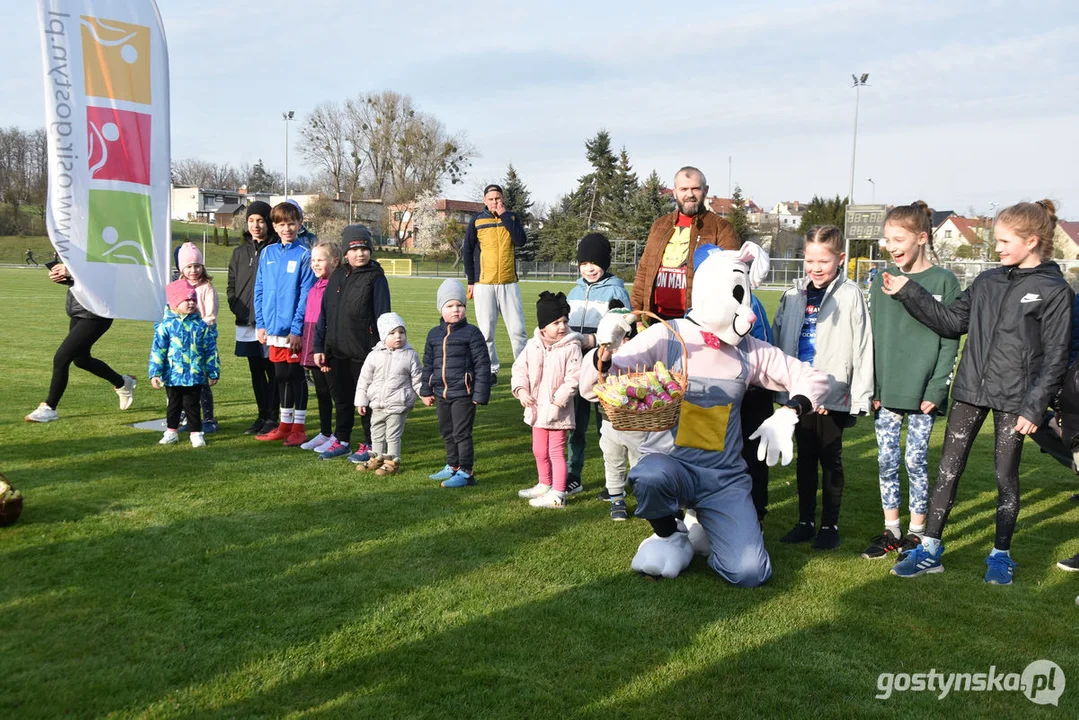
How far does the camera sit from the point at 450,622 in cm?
377

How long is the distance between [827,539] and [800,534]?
7.8 inches

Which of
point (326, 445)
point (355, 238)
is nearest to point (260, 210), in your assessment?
point (355, 238)

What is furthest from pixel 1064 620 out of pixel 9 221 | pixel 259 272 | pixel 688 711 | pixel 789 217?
pixel 789 217

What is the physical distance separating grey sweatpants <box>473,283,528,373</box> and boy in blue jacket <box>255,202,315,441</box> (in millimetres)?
2204

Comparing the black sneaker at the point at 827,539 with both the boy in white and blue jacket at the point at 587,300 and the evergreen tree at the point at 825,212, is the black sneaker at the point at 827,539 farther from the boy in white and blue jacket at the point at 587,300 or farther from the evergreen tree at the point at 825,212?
the evergreen tree at the point at 825,212

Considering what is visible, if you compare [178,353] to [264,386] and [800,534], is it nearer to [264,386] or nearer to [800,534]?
[264,386]

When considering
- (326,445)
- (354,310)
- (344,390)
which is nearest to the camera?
A: (354,310)

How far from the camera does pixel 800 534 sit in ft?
17.0

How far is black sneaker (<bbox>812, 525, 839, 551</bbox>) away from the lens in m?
5.01

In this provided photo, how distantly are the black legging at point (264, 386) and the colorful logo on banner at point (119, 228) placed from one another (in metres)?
1.53

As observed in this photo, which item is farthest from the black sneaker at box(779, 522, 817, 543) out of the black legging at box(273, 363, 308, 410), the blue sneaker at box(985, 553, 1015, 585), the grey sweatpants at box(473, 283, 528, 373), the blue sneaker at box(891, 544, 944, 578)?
the black legging at box(273, 363, 308, 410)

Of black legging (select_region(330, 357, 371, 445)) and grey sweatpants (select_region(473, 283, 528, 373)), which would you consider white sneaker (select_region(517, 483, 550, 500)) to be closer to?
black legging (select_region(330, 357, 371, 445))

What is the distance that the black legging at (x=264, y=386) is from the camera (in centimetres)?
779

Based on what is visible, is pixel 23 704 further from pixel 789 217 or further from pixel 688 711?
pixel 789 217
